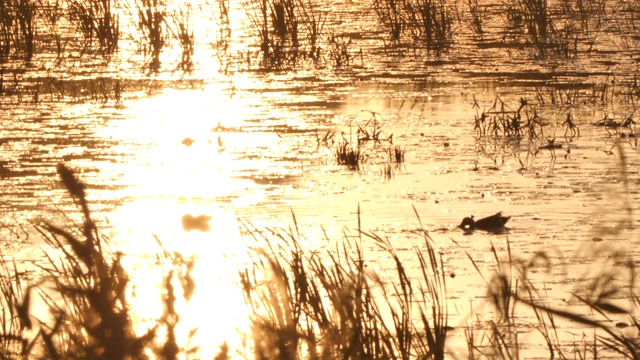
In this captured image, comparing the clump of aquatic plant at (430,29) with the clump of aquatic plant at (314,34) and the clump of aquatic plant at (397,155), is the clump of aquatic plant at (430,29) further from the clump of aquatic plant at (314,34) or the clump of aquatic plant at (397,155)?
the clump of aquatic plant at (397,155)

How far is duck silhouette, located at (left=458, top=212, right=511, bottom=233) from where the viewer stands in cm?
597

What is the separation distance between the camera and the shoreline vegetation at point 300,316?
6.99ft

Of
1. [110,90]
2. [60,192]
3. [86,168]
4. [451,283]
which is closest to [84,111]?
[110,90]

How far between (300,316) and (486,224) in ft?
6.29

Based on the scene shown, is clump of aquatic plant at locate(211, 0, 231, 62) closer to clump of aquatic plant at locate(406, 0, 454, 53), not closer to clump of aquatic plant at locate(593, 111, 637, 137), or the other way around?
clump of aquatic plant at locate(406, 0, 454, 53)

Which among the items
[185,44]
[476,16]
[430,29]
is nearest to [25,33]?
[185,44]

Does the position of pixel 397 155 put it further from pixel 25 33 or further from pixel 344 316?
pixel 25 33

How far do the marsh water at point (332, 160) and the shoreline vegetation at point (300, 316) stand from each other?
0.15 m

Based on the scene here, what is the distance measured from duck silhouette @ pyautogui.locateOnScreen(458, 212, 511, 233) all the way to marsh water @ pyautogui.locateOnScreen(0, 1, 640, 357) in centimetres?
7

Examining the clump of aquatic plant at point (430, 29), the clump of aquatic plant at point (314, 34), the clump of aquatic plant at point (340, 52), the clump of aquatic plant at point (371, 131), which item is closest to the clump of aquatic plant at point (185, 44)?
the clump of aquatic plant at point (314, 34)

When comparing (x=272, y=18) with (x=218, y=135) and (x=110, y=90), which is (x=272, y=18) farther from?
(x=218, y=135)

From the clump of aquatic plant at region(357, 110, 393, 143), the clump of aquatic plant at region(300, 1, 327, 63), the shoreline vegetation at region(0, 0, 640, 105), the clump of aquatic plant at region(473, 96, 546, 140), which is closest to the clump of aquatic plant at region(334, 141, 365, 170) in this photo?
the clump of aquatic plant at region(357, 110, 393, 143)

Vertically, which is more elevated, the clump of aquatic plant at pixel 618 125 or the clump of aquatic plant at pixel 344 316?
the clump of aquatic plant at pixel 344 316

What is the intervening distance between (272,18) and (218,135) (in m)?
6.64
